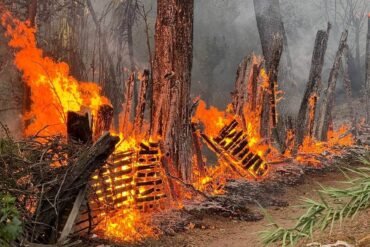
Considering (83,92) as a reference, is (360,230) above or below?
below

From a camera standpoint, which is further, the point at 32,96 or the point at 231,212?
the point at 32,96

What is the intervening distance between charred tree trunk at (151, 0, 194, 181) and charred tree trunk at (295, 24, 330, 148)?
4707 mm

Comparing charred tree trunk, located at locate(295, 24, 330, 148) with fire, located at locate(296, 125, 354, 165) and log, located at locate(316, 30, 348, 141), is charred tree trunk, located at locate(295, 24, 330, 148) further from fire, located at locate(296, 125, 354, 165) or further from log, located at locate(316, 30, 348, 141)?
log, located at locate(316, 30, 348, 141)

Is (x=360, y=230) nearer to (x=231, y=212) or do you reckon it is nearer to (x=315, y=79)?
(x=231, y=212)

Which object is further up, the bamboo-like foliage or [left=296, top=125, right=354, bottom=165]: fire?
the bamboo-like foliage

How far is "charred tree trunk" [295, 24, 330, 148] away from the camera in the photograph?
12.4 metres

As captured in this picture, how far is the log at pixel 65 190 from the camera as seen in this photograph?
485 centimetres

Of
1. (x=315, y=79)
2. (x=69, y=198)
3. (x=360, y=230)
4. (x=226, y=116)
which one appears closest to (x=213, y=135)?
(x=226, y=116)

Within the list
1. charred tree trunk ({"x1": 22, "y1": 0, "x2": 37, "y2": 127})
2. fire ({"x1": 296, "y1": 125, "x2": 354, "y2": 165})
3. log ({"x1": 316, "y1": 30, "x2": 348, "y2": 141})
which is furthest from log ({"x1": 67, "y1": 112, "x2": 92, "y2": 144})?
log ({"x1": 316, "y1": 30, "x2": 348, "y2": 141})

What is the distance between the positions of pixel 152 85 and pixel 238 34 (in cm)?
1829

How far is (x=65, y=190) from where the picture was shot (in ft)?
16.4

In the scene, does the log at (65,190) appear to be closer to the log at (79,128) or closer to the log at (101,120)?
the log at (79,128)

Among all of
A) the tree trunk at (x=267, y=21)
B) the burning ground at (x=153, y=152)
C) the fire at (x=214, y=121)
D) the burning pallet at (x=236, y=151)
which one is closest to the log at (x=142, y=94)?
the burning ground at (x=153, y=152)

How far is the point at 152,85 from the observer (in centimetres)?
884
